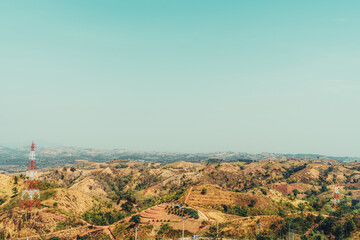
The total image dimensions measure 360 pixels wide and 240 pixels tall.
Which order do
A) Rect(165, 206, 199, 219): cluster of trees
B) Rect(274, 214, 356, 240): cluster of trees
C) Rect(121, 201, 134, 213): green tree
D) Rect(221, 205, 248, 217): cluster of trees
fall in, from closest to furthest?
1. Rect(274, 214, 356, 240): cluster of trees
2. Rect(165, 206, 199, 219): cluster of trees
3. Rect(221, 205, 248, 217): cluster of trees
4. Rect(121, 201, 134, 213): green tree

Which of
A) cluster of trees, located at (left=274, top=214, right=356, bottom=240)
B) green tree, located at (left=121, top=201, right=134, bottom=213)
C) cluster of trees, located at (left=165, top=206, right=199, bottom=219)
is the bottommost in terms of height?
green tree, located at (left=121, top=201, right=134, bottom=213)

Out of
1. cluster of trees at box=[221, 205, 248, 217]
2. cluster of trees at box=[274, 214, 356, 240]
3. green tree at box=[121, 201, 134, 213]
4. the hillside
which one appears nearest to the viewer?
cluster of trees at box=[274, 214, 356, 240]

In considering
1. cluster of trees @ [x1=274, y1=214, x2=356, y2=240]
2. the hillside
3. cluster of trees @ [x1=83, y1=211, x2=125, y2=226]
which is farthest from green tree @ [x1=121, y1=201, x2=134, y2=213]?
cluster of trees @ [x1=274, y1=214, x2=356, y2=240]

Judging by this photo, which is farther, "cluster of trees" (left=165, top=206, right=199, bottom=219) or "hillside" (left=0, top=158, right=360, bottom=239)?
"cluster of trees" (left=165, top=206, right=199, bottom=219)

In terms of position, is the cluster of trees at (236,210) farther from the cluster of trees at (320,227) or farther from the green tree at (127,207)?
the green tree at (127,207)

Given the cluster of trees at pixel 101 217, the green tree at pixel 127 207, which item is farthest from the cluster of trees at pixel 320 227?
the green tree at pixel 127 207

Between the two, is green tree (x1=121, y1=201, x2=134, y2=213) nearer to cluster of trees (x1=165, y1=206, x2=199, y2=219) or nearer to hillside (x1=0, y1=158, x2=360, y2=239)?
hillside (x1=0, y1=158, x2=360, y2=239)

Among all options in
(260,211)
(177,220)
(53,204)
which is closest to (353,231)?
(260,211)

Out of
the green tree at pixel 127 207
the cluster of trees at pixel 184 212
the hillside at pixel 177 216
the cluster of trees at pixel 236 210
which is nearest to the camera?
the hillside at pixel 177 216

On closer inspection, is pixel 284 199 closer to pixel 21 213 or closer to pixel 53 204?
pixel 53 204

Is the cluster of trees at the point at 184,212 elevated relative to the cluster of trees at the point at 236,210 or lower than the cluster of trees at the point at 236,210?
elevated

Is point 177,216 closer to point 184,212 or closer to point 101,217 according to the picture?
point 184,212

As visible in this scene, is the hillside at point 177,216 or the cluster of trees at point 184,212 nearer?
the hillside at point 177,216

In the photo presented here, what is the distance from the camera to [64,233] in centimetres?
9950
